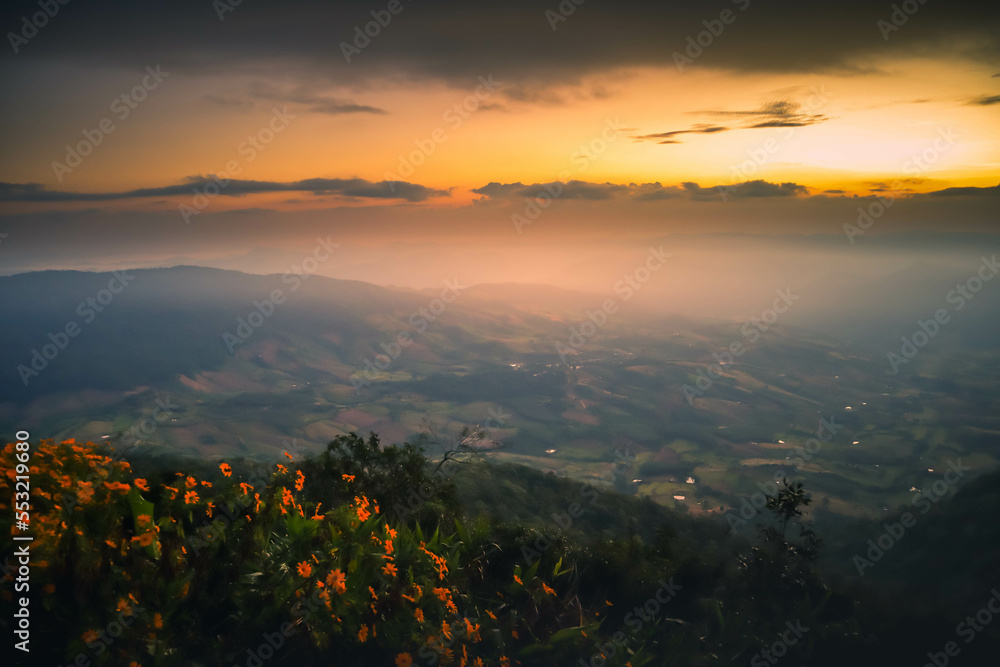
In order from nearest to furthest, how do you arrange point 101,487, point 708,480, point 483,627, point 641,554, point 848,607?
point 101,487, point 483,627, point 641,554, point 848,607, point 708,480

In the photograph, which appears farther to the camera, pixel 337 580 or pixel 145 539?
pixel 337 580

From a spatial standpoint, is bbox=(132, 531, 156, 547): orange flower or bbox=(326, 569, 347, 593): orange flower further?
bbox=(326, 569, 347, 593): orange flower

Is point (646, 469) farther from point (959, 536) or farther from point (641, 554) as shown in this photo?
point (641, 554)

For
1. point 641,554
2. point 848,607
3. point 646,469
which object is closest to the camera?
point 641,554

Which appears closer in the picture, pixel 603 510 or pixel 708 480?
pixel 603 510

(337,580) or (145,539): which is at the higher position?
(145,539)

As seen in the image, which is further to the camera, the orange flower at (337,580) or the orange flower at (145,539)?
the orange flower at (337,580)

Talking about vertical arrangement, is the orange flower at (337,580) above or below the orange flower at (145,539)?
below

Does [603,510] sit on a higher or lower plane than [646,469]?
higher

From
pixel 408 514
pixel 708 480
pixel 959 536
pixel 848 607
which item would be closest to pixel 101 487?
pixel 408 514

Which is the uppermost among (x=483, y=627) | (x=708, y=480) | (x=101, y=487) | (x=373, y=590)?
(x=101, y=487)

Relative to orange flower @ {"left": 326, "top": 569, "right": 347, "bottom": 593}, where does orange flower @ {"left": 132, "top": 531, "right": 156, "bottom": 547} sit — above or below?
above
